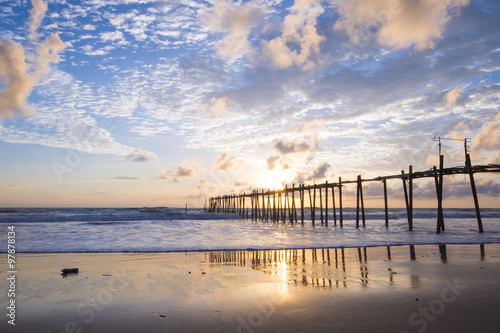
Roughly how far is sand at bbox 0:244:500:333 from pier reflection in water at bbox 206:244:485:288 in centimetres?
3

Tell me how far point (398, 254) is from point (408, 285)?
4.68m

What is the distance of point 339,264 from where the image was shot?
27.7 ft

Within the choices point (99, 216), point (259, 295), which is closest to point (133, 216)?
point (99, 216)

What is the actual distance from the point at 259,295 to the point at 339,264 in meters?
3.77

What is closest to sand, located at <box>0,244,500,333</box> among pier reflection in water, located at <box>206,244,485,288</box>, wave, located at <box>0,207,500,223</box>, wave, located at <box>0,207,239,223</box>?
pier reflection in water, located at <box>206,244,485,288</box>

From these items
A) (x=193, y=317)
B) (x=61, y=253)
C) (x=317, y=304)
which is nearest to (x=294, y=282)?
(x=317, y=304)

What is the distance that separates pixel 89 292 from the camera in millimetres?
5770

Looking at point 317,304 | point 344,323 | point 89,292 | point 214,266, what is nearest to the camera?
point 344,323

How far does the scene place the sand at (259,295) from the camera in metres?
4.15

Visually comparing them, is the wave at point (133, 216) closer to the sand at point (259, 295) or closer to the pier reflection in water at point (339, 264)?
the pier reflection in water at point (339, 264)

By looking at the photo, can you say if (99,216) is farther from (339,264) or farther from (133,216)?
(339,264)

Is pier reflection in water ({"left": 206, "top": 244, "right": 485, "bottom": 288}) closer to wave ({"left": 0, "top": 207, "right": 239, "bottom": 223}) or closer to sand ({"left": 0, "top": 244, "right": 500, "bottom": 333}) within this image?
sand ({"left": 0, "top": 244, "right": 500, "bottom": 333})

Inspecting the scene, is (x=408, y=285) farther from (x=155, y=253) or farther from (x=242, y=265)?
(x=155, y=253)

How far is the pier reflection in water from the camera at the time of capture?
6.48 metres
